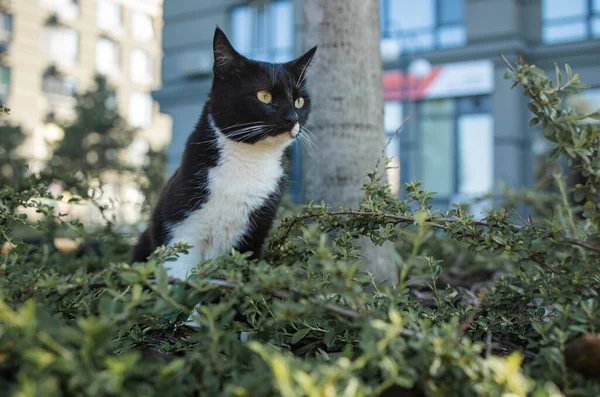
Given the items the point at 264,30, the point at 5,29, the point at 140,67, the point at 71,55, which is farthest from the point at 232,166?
the point at 140,67

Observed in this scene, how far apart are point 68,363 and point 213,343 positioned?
0.25 meters

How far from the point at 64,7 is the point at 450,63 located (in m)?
18.1

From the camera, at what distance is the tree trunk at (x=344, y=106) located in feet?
7.45

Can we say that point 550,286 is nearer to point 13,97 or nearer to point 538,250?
point 538,250

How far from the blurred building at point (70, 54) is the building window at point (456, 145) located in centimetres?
1083

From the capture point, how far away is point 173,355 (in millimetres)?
1313

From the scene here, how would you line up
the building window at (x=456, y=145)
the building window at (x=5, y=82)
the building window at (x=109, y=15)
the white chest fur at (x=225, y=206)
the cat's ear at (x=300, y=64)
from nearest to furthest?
the white chest fur at (x=225, y=206)
the cat's ear at (x=300, y=64)
the building window at (x=456, y=145)
the building window at (x=5, y=82)
the building window at (x=109, y=15)

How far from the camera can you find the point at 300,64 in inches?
83.0

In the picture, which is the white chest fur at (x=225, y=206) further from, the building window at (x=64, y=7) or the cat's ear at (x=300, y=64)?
the building window at (x=64, y=7)

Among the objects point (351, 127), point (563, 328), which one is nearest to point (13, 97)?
point (351, 127)

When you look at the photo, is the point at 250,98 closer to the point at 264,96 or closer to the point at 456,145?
the point at 264,96

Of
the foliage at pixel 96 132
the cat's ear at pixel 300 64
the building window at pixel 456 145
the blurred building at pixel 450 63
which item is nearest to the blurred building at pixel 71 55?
the blurred building at pixel 450 63

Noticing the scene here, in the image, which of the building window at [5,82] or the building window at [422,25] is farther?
the building window at [5,82]

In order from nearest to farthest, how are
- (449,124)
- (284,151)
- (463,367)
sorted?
(463,367), (284,151), (449,124)
